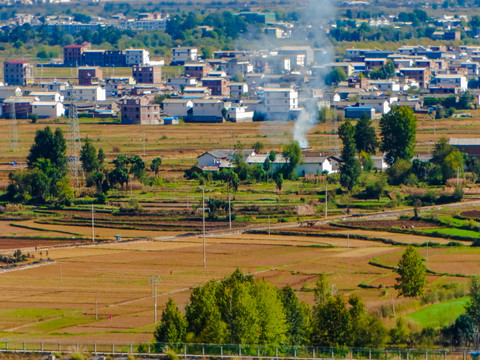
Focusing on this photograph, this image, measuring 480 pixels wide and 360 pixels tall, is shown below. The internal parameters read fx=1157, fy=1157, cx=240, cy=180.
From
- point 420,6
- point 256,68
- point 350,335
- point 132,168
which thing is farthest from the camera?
Answer: point 420,6

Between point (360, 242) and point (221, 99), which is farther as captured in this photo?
point (221, 99)

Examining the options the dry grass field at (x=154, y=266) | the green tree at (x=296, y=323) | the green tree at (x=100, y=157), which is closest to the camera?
the green tree at (x=296, y=323)

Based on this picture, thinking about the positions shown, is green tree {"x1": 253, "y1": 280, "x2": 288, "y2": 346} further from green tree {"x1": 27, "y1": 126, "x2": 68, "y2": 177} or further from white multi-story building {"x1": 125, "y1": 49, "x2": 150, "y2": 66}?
white multi-story building {"x1": 125, "y1": 49, "x2": 150, "y2": 66}

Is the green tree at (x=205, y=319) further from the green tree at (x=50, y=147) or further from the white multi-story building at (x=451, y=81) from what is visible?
the white multi-story building at (x=451, y=81)

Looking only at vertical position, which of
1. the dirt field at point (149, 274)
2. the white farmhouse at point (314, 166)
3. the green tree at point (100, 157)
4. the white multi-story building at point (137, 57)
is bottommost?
the dirt field at point (149, 274)

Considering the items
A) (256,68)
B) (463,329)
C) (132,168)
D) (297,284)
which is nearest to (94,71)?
(256,68)

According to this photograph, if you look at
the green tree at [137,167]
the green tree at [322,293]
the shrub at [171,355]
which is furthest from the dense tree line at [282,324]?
the green tree at [137,167]

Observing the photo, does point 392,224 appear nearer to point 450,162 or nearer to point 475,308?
point 450,162

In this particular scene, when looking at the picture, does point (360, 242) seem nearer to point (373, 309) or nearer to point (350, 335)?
point (373, 309)
